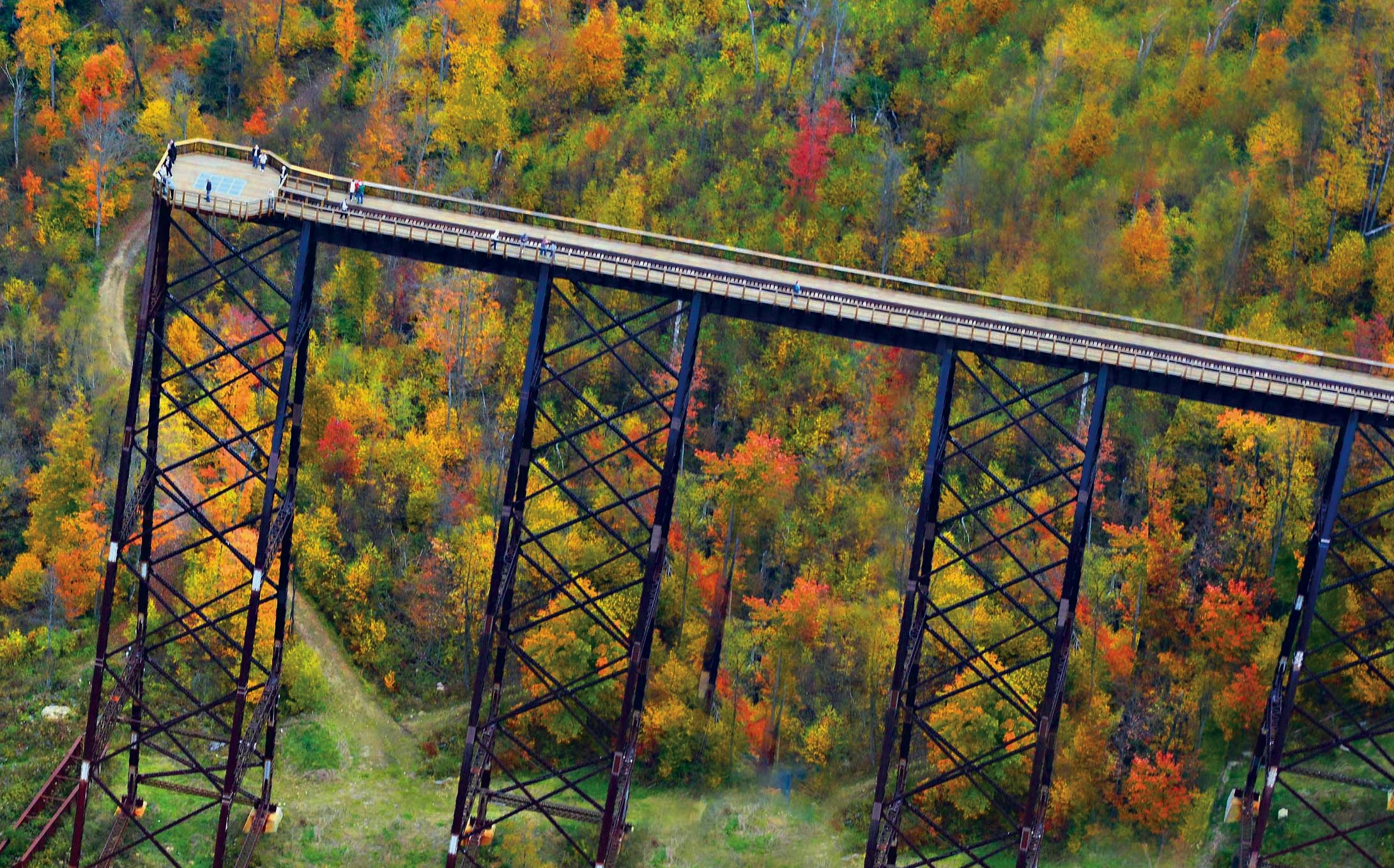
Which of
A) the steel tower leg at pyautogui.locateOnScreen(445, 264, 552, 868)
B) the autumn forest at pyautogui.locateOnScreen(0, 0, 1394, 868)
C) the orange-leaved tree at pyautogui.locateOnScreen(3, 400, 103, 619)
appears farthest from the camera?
the orange-leaved tree at pyautogui.locateOnScreen(3, 400, 103, 619)

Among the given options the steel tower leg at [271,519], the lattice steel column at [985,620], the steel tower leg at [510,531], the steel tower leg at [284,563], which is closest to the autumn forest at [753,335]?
the lattice steel column at [985,620]

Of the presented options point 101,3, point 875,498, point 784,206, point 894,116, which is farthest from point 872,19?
point 101,3

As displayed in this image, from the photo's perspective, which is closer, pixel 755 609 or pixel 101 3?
pixel 755 609

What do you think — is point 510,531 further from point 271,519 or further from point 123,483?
point 123,483

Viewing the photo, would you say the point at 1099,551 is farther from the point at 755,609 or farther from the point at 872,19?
the point at 872,19

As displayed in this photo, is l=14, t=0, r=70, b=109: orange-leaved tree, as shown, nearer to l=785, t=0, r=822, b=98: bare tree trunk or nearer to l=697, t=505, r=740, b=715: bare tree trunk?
l=785, t=0, r=822, b=98: bare tree trunk

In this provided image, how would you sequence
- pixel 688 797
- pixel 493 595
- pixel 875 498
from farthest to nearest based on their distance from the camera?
pixel 875 498, pixel 688 797, pixel 493 595

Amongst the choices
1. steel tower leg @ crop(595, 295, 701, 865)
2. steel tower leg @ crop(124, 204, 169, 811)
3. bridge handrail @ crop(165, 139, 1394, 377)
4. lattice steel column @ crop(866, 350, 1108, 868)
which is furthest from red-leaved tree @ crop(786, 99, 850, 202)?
steel tower leg @ crop(124, 204, 169, 811)
